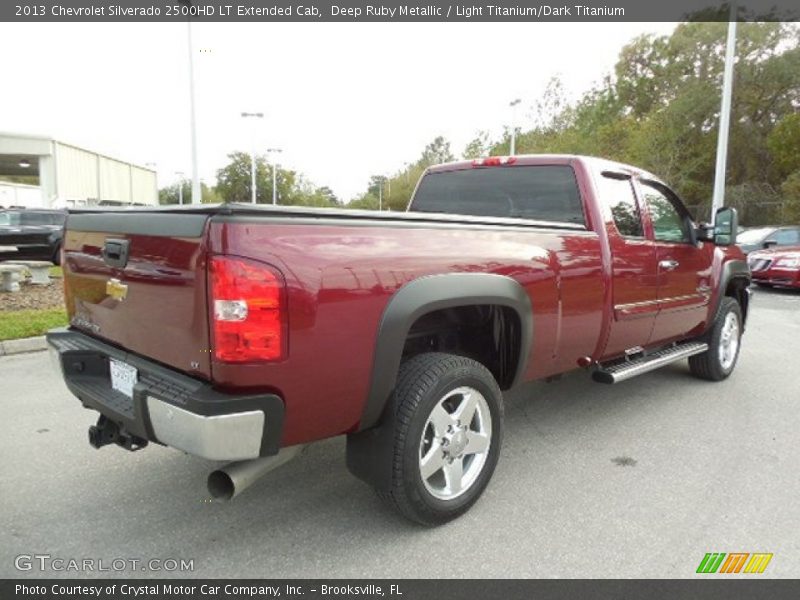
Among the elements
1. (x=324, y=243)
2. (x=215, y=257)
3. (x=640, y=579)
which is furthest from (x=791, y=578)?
(x=215, y=257)

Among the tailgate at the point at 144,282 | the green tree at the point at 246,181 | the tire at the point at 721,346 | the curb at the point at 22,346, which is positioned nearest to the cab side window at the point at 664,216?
the tire at the point at 721,346

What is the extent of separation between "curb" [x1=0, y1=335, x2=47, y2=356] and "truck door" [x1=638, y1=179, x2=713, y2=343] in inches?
245

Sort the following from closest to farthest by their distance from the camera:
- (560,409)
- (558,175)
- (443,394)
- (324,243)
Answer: (324,243) → (443,394) → (558,175) → (560,409)

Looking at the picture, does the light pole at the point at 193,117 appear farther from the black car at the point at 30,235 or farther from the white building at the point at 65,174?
the white building at the point at 65,174

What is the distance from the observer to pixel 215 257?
6.54ft

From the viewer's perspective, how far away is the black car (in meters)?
11.4

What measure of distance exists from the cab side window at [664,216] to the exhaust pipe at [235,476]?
11.1 feet

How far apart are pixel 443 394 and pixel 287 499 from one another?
111 cm

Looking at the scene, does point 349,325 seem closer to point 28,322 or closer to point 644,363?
point 644,363

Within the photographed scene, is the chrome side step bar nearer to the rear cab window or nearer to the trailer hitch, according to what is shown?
the rear cab window

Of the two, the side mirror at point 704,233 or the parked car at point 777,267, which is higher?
the side mirror at point 704,233

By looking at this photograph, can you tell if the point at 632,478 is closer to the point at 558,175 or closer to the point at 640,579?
the point at 640,579

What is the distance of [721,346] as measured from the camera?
5.27 m

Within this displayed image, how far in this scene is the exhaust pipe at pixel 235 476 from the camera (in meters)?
2.21
